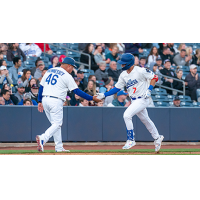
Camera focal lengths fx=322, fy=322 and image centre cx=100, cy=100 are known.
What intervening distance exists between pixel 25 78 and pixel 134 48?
5576 millimetres

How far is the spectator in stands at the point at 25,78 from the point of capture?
12.2m

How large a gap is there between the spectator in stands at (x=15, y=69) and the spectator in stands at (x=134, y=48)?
5015 mm

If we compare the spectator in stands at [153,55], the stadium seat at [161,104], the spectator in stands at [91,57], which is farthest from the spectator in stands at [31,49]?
the stadium seat at [161,104]

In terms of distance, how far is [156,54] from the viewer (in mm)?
14672

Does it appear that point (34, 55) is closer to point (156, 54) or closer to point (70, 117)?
point (70, 117)

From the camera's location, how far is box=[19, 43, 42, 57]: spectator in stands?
13688 mm

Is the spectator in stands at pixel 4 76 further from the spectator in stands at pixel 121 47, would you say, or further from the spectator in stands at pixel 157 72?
the spectator in stands at pixel 157 72

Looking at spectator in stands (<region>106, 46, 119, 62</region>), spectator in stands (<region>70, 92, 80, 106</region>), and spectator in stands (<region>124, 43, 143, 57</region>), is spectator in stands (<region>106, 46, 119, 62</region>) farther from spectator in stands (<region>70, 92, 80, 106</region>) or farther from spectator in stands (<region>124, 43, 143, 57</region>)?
spectator in stands (<region>70, 92, 80, 106</region>)

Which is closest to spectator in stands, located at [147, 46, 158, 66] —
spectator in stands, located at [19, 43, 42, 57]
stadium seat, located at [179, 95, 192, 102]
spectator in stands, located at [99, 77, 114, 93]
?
stadium seat, located at [179, 95, 192, 102]

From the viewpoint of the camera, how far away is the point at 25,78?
40.1 feet

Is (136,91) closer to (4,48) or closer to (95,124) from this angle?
(95,124)

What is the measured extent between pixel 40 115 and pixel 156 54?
6.56 m

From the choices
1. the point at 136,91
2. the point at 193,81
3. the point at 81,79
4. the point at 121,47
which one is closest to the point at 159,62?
the point at 193,81

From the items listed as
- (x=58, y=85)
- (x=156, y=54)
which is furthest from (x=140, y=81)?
(x=156, y=54)
